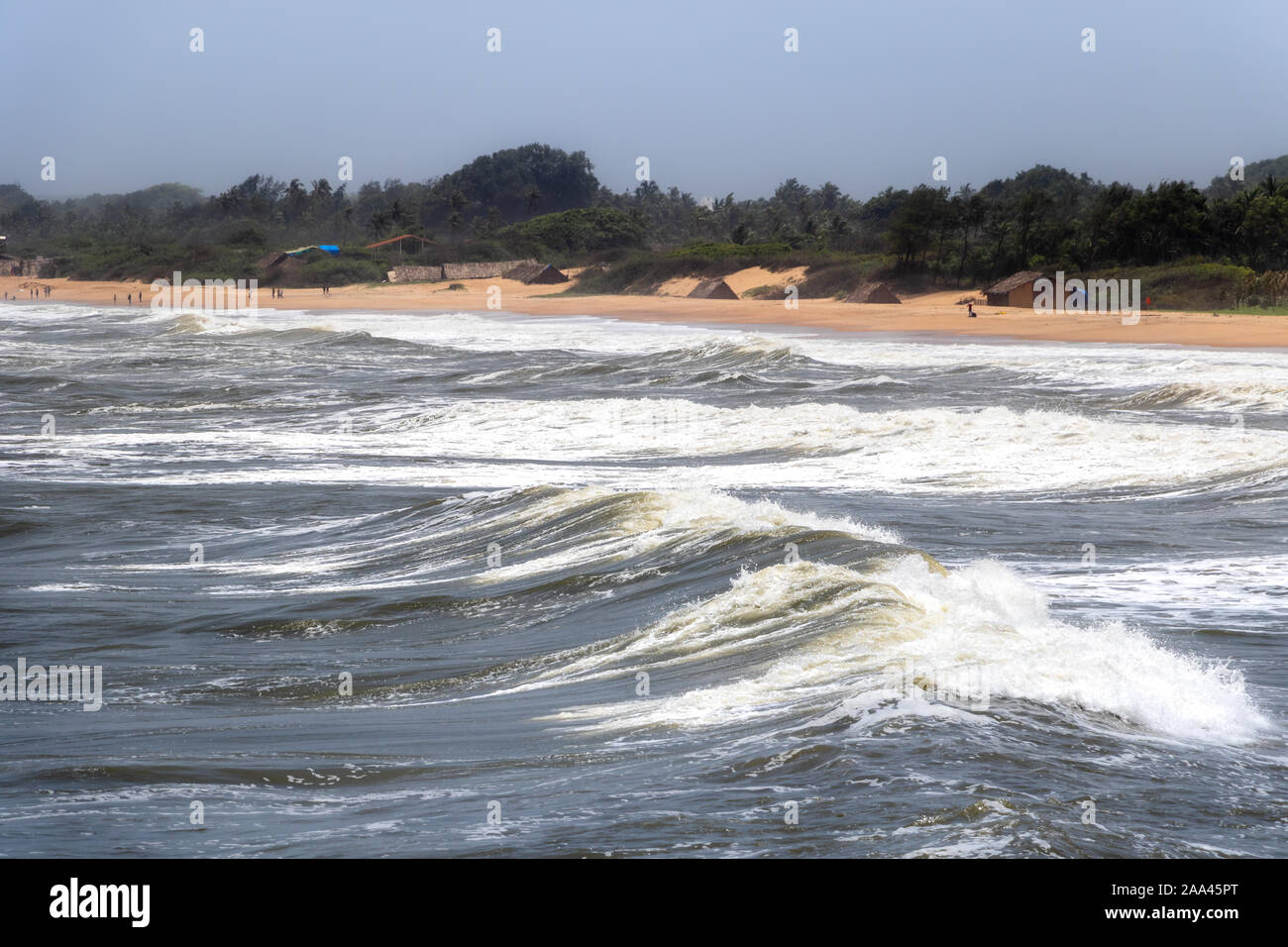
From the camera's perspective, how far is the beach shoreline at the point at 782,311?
4197cm

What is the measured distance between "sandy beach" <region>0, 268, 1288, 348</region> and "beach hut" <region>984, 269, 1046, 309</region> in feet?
3.15

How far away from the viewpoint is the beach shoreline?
42.0 meters

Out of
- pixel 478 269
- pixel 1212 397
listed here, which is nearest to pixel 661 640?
pixel 1212 397

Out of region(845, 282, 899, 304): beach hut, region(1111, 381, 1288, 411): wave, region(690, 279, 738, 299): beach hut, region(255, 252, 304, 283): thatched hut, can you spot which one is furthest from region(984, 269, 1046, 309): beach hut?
region(255, 252, 304, 283): thatched hut

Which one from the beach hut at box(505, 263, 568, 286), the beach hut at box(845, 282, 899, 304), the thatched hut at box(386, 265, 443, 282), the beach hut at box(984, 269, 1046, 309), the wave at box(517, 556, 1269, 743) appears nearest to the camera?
the wave at box(517, 556, 1269, 743)

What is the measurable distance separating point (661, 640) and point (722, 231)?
406 feet

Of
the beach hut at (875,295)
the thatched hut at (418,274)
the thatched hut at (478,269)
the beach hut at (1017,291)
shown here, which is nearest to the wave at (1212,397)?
the beach hut at (1017,291)

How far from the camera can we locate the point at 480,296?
3381 inches

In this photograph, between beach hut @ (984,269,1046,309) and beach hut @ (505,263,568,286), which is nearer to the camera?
beach hut @ (984,269,1046,309)

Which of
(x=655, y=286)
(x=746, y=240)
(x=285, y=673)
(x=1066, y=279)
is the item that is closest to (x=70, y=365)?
(x=285, y=673)

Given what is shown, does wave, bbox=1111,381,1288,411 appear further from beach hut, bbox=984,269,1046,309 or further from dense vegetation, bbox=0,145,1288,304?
beach hut, bbox=984,269,1046,309

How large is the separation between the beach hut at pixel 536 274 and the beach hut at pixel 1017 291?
39073 millimetres

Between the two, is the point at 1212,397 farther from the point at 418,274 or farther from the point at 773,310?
the point at 418,274

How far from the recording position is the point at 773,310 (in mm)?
64000
